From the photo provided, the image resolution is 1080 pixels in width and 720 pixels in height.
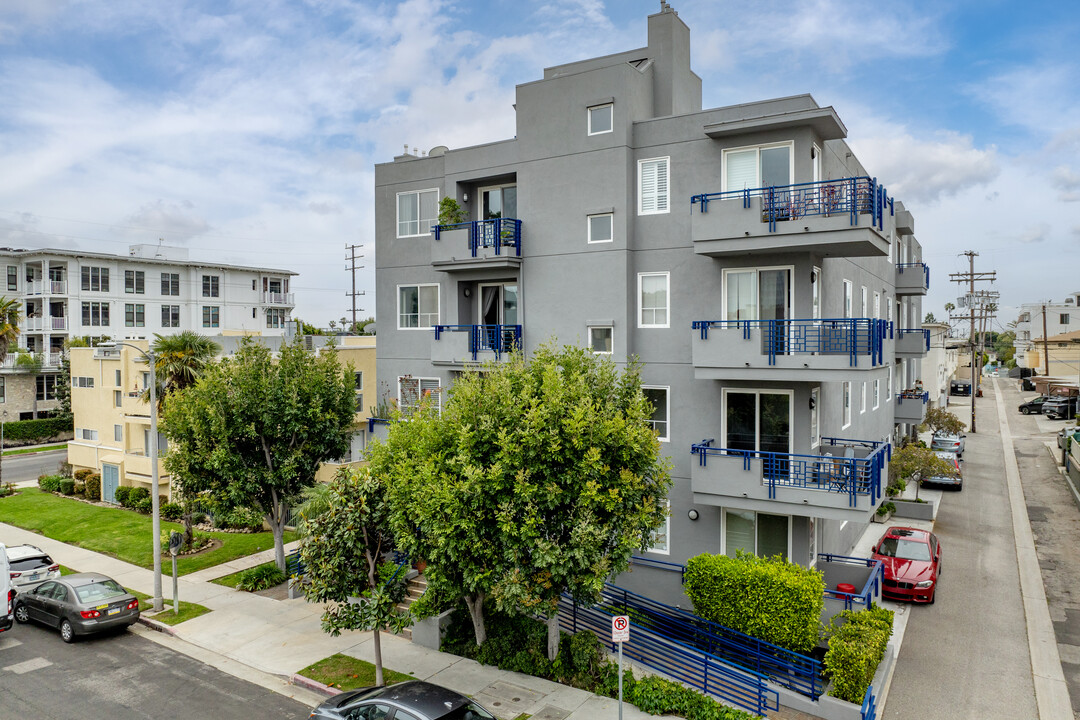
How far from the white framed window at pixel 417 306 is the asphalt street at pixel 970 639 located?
51.7 feet

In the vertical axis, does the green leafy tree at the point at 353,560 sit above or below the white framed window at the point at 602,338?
below

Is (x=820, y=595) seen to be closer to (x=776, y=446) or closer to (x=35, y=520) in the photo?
(x=776, y=446)

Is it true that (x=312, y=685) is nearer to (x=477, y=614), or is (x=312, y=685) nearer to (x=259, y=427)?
(x=477, y=614)

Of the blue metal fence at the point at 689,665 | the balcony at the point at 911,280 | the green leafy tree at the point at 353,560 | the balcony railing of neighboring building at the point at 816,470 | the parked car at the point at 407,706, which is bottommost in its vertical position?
the blue metal fence at the point at 689,665

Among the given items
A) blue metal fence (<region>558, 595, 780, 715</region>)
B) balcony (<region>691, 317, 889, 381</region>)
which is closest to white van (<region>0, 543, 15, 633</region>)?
blue metal fence (<region>558, 595, 780, 715</region>)

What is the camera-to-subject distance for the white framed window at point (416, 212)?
73.3ft

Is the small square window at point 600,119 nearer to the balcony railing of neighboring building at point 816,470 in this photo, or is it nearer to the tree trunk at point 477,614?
the balcony railing of neighboring building at point 816,470

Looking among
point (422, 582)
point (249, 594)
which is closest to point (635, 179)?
point (422, 582)

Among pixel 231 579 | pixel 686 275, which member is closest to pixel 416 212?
pixel 686 275

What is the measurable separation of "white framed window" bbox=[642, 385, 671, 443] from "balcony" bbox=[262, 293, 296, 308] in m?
58.1

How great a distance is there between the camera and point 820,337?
15461 mm

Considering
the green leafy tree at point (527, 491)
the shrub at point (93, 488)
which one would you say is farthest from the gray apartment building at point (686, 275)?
the shrub at point (93, 488)

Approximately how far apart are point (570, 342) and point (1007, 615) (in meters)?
13.6

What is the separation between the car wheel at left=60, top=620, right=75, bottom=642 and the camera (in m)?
17.2
